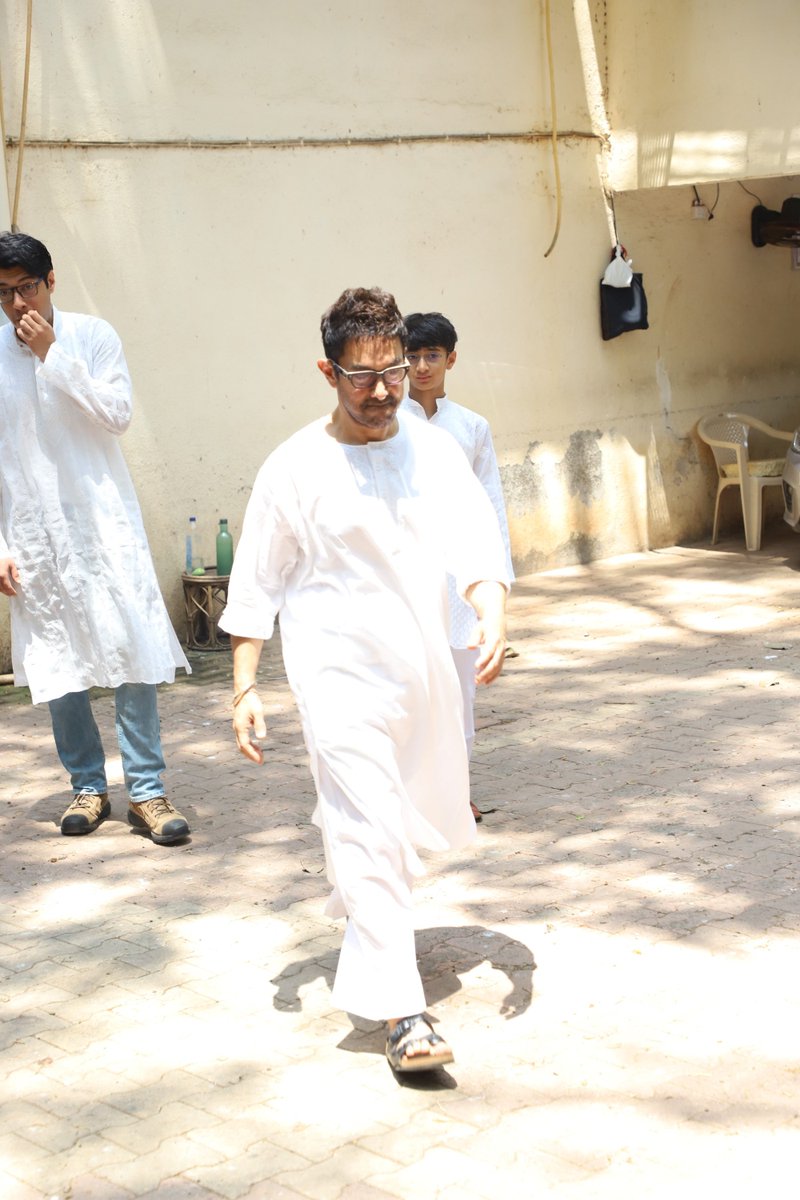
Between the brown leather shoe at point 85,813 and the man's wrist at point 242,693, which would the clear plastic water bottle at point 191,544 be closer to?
A: the brown leather shoe at point 85,813

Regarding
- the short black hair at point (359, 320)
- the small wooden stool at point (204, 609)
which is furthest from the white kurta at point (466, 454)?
the small wooden stool at point (204, 609)

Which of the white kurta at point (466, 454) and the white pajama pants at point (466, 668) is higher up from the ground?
the white kurta at point (466, 454)

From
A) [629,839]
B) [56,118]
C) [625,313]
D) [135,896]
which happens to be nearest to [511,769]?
[629,839]

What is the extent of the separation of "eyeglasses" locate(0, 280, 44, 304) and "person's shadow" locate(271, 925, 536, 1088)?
247 cm

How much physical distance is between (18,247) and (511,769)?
288 cm

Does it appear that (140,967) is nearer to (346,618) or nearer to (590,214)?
(346,618)

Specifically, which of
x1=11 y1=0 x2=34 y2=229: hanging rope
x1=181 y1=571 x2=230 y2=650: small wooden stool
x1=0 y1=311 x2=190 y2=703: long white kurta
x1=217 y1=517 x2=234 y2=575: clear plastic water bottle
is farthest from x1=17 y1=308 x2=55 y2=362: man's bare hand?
x1=217 y1=517 x2=234 y2=575: clear plastic water bottle

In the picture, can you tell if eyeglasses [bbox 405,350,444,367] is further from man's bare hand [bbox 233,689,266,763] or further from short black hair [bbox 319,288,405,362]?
man's bare hand [bbox 233,689,266,763]

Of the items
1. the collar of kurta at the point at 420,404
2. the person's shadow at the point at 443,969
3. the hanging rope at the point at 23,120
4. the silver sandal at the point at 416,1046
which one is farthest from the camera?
the hanging rope at the point at 23,120

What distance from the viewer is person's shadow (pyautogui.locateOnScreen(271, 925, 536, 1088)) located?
435cm

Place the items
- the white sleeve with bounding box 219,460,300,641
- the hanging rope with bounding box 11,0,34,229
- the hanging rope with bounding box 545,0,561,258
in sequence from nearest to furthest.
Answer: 1. the white sleeve with bounding box 219,460,300,641
2. the hanging rope with bounding box 11,0,34,229
3. the hanging rope with bounding box 545,0,561,258

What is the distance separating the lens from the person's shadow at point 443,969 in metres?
4.35

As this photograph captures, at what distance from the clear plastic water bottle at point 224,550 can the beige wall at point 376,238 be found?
87 mm

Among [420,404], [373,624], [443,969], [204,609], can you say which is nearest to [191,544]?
[204,609]
